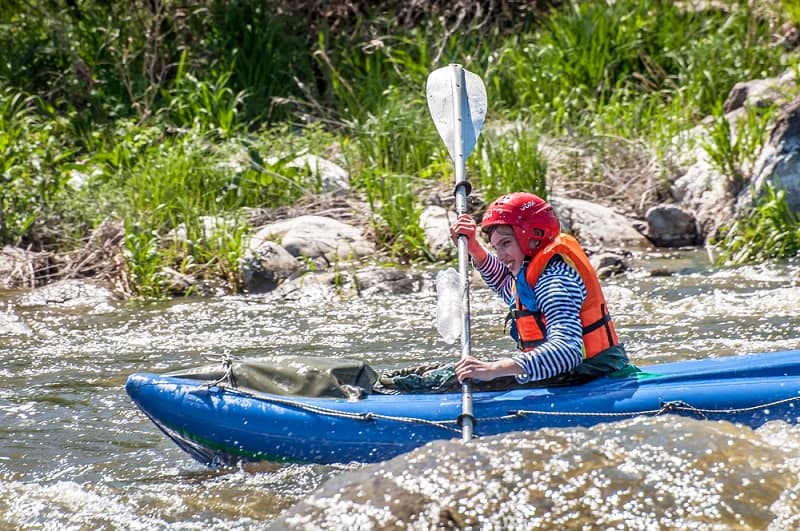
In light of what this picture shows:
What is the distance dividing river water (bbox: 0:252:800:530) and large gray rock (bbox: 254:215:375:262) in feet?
2.10

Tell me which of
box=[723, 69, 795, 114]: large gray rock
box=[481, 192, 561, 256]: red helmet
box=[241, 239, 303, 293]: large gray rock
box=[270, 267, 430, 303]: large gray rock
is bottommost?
box=[270, 267, 430, 303]: large gray rock

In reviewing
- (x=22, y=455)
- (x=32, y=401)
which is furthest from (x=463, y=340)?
(x=32, y=401)

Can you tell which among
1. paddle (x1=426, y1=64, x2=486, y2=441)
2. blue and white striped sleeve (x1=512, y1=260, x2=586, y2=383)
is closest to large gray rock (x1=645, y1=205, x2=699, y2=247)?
paddle (x1=426, y1=64, x2=486, y2=441)

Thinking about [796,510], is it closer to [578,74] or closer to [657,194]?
[657,194]

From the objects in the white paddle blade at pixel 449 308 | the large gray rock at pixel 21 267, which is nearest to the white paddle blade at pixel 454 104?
the white paddle blade at pixel 449 308

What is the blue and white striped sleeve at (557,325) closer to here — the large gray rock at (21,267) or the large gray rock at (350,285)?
the large gray rock at (350,285)

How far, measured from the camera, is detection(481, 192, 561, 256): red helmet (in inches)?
160

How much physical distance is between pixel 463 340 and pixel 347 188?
15.0 feet

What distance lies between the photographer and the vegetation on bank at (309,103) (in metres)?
8.18

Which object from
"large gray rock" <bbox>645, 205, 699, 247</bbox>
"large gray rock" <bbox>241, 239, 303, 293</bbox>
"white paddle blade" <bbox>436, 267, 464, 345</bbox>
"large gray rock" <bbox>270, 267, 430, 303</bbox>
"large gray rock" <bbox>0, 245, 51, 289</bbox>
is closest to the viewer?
"white paddle blade" <bbox>436, 267, 464, 345</bbox>

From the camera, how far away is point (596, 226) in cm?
826

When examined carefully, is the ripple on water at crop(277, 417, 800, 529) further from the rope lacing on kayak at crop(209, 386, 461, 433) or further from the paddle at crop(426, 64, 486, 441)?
the paddle at crop(426, 64, 486, 441)

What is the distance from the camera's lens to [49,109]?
9.68 metres

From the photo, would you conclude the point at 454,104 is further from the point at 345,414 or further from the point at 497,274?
the point at 345,414
